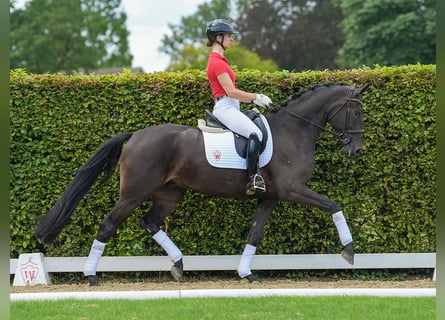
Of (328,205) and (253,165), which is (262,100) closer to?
(253,165)

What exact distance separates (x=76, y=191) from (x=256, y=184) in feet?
6.74

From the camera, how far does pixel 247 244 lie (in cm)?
786

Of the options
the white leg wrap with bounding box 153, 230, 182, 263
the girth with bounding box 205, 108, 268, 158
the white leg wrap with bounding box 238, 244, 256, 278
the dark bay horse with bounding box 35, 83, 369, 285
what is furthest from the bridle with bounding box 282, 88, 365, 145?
the white leg wrap with bounding box 153, 230, 182, 263

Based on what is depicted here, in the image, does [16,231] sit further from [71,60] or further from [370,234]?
[71,60]

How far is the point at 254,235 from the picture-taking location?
783 cm

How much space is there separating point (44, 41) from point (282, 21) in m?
15.3

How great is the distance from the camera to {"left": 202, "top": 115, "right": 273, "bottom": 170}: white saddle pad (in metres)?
7.49

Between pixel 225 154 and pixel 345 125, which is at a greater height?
pixel 345 125

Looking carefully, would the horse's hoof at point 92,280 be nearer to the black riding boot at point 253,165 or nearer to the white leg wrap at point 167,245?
the white leg wrap at point 167,245

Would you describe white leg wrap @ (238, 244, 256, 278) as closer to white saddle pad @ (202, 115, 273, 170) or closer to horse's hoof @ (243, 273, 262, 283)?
horse's hoof @ (243, 273, 262, 283)

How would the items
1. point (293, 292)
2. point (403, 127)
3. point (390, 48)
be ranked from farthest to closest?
point (390, 48) → point (403, 127) → point (293, 292)

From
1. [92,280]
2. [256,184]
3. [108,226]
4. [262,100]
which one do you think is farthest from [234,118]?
[92,280]

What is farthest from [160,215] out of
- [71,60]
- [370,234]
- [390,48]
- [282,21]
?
[71,60]

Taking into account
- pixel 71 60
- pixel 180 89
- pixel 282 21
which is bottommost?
pixel 71 60
